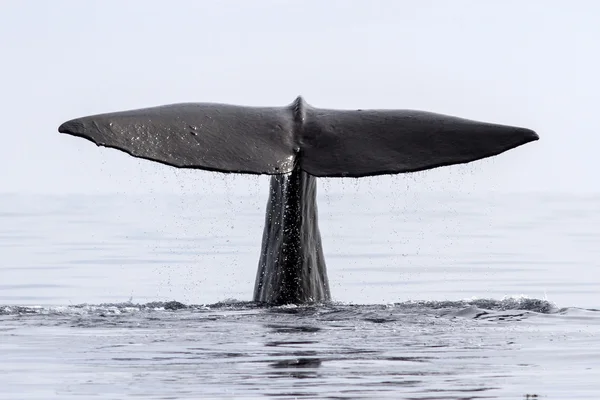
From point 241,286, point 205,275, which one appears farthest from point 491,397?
point 205,275

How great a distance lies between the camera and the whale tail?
954cm

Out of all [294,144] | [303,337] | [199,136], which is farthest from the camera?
[294,144]

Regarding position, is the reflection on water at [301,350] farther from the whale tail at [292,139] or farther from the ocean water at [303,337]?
the whale tail at [292,139]

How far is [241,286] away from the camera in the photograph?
17203 millimetres

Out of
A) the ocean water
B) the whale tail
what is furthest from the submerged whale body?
the ocean water

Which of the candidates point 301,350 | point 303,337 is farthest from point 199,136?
point 301,350

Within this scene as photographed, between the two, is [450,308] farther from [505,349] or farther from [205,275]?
[205,275]

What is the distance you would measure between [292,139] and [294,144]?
7 cm

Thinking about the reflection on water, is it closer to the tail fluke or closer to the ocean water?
the ocean water

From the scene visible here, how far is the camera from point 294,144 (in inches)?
401

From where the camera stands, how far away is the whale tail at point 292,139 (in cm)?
954

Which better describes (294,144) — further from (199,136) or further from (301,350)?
(301,350)

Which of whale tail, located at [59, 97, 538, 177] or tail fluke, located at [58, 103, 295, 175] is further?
whale tail, located at [59, 97, 538, 177]

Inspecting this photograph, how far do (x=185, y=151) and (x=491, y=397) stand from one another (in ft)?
9.78
